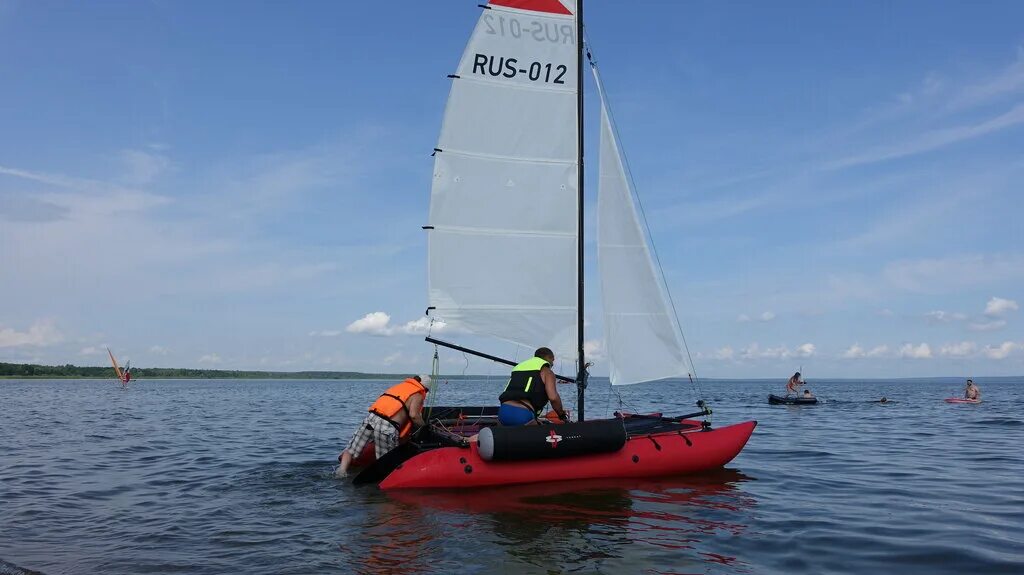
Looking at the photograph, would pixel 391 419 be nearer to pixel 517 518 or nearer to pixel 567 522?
pixel 517 518

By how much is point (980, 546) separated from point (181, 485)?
37.6 feet

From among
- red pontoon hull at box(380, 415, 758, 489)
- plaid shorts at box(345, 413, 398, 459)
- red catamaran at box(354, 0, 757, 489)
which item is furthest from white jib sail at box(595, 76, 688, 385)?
plaid shorts at box(345, 413, 398, 459)

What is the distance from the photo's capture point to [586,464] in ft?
36.1

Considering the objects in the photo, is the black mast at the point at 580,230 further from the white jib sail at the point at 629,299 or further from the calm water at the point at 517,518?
the calm water at the point at 517,518

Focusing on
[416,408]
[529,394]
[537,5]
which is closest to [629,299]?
[529,394]

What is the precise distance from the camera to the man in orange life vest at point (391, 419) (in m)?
11.4

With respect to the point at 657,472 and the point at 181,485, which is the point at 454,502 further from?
the point at 181,485

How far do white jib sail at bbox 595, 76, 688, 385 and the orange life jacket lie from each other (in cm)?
355

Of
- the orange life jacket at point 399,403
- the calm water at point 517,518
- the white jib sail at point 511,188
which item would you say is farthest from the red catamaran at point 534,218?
the calm water at point 517,518

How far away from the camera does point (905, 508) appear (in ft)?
32.0

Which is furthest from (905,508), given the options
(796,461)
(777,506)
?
(796,461)

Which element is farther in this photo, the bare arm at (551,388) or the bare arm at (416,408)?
the bare arm at (416,408)

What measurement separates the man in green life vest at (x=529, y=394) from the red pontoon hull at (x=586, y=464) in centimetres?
75

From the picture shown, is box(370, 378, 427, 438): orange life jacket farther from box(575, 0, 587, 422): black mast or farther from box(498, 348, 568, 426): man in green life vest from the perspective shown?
box(575, 0, 587, 422): black mast
